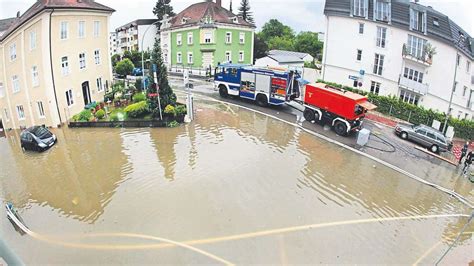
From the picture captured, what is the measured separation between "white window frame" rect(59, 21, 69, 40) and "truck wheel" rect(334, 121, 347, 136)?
19970 mm

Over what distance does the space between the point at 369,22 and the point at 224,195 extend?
24.9 metres

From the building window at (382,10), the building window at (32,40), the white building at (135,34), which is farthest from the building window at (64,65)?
the white building at (135,34)

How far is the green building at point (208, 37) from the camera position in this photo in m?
43.1

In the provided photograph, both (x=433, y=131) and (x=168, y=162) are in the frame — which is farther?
(x=433, y=131)

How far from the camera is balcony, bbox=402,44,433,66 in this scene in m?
27.7

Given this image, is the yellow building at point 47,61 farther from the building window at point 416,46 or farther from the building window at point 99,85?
the building window at point 416,46

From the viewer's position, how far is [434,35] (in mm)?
27531

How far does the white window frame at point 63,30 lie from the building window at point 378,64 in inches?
1041

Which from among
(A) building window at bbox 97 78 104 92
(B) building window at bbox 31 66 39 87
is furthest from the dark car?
(A) building window at bbox 97 78 104 92

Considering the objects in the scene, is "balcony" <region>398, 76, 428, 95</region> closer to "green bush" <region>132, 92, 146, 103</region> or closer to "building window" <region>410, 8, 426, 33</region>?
"building window" <region>410, 8, 426, 33</region>

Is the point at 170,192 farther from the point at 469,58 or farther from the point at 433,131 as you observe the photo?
the point at 469,58

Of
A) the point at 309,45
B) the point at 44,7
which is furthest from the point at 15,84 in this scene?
the point at 309,45

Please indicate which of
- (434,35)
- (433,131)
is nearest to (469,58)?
(434,35)

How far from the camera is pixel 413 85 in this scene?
94.6 feet
